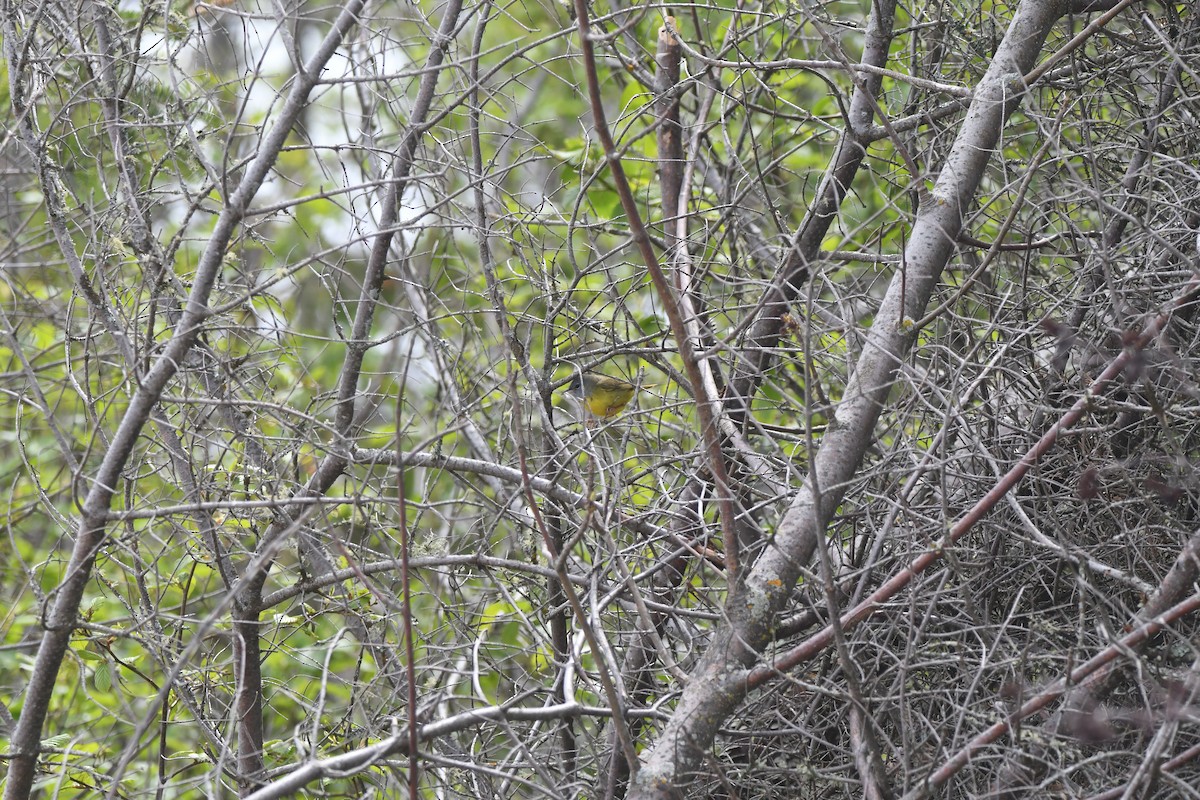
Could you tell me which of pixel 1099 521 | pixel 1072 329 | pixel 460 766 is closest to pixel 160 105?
pixel 460 766

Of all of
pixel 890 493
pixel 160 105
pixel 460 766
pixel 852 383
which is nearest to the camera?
pixel 460 766

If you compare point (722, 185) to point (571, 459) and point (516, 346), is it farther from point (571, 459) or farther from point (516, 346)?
point (571, 459)

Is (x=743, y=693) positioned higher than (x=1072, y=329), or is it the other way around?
(x=1072, y=329)

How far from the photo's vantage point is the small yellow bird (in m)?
3.79

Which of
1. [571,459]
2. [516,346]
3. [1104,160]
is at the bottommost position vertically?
[571,459]

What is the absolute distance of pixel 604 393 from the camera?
3.93 m

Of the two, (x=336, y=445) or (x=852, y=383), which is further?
(x=336, y=445)

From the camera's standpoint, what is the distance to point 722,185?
4270 millimetres

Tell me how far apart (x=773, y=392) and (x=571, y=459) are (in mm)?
2206

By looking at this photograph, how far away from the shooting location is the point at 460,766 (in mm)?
1983

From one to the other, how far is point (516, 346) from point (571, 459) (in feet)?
1.60

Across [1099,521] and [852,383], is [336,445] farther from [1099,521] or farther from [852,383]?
[1099,521]

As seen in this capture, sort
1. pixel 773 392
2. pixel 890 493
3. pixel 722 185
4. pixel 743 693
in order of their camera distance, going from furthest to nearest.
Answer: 1. pixel 773 392
2. pixel 722 185
3. pixel 890 493
4. pixel 743 693

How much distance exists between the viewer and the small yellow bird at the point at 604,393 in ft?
12.4
